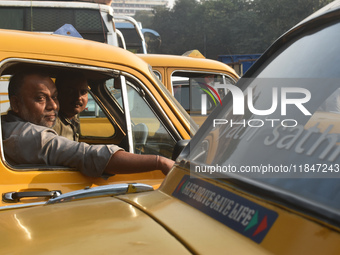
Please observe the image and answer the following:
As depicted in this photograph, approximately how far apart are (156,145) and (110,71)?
57 cm

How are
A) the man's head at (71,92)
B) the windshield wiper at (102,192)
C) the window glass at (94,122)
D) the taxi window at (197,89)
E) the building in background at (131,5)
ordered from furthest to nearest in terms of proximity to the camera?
the building in background at (131,5)
the taxi window at (197,89)
the window glass at (94,122)
the man's head at (71,92)
the windshield wiper at (102,192)

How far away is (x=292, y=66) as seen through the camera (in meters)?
1.63

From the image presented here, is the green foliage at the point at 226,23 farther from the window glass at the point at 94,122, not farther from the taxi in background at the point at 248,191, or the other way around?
the taxi in background at the point at 248,191

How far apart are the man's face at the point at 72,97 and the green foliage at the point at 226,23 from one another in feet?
141

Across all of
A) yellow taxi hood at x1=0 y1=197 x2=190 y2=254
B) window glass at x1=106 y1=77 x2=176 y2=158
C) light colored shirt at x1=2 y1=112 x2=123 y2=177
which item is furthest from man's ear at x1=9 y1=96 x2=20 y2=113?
yellow taxi hood at x1=0 y1=197 x2=190 y2=254

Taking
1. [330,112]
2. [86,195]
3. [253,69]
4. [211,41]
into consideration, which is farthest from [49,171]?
[211,41]

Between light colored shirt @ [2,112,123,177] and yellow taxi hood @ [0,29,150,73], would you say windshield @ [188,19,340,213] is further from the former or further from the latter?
yellow taxi hood @ [0,29,150,73]

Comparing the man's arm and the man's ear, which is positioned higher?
the man's ear

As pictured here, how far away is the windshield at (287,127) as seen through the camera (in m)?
1.29

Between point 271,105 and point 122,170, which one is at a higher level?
point 271,105

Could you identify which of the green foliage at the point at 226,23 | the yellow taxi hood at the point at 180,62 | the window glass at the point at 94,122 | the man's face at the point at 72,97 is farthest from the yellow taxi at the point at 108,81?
the green foliage at the point at 226,23

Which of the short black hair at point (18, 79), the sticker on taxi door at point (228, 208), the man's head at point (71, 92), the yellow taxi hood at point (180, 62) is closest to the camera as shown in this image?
the sticker on taxi door at point (228, 208)

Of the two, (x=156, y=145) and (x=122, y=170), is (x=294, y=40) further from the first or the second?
(x=156, y=145)

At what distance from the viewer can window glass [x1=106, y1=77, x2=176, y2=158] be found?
118 inches
